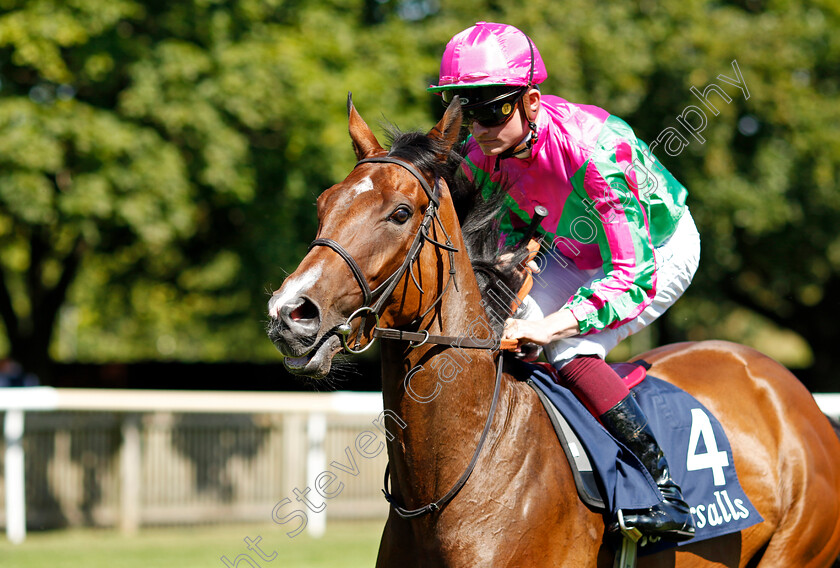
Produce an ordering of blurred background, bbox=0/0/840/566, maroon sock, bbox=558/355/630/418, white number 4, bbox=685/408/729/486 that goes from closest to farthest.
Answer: maroon sock, bbox=558/355/630/418, white number 4, bbox=685/408/729/486, blurred background, bbox=0/0/840/566

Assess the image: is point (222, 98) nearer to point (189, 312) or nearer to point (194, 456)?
point (194, 456)

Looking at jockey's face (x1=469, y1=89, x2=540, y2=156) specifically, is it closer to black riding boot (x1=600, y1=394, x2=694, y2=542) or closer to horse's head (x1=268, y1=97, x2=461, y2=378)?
horse's head (x1=268, y1=97, x2=461, y2=378)

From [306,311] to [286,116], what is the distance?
9.54 m

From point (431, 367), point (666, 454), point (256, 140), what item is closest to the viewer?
point (431, 367)

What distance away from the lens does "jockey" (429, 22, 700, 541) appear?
3092mm

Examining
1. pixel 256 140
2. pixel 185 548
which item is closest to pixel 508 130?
pixel 185 548

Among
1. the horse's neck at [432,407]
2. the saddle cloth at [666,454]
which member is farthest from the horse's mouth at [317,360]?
the saddle cloth at [666,454]

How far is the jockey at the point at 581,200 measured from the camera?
3.09 metres

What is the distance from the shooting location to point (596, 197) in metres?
3.21

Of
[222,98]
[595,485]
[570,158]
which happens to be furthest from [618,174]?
[222,98]

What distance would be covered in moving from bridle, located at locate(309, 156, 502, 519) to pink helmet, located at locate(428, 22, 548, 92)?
1.39 feet

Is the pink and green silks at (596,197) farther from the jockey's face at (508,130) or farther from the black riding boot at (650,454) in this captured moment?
the black riding boot at (650,454)

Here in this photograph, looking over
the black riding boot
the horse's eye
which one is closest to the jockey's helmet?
the horse's eye

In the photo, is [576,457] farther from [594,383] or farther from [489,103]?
[489,103]
